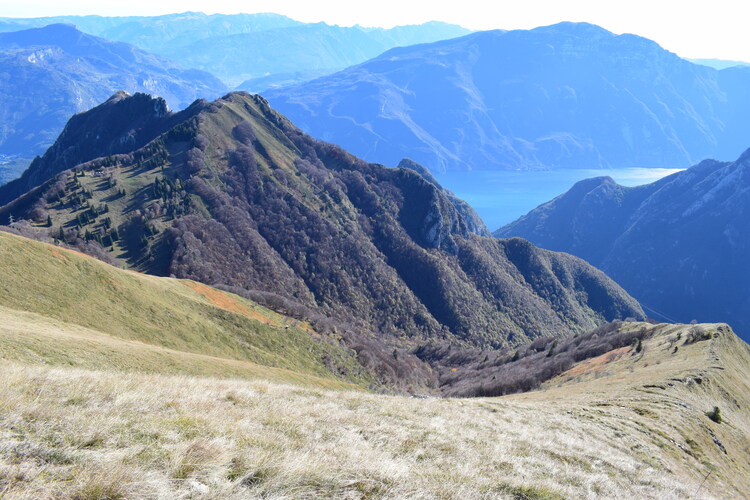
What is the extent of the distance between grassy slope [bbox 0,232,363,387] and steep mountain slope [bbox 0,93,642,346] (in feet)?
144

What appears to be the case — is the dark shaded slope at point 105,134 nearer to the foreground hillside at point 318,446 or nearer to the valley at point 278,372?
the valley at point 278,372

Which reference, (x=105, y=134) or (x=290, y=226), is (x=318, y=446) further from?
(x=105, y=134)

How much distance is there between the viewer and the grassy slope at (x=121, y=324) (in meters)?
25.6

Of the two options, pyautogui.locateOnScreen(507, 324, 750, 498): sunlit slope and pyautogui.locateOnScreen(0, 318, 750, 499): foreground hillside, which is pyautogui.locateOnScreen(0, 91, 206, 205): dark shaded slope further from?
pyautogui.locateOnScreen(0, 318, 750, 499): foreground hillside

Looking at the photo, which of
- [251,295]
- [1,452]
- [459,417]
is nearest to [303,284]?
[251,295]

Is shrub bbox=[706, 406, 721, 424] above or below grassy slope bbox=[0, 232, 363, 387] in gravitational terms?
below

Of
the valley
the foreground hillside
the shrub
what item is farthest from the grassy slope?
the shrub

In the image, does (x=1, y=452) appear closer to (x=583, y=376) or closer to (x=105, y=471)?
(x=105, y=471)

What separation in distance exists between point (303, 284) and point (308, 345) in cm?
5843

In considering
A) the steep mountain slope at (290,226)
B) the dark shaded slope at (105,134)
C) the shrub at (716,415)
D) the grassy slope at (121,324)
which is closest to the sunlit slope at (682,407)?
the shrub at (716,415)

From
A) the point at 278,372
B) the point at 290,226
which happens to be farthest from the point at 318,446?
the point at 290,226

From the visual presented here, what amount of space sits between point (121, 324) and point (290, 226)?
104 meters

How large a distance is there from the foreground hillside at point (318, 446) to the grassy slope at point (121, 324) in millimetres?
13633

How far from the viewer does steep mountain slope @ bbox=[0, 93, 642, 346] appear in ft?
335
